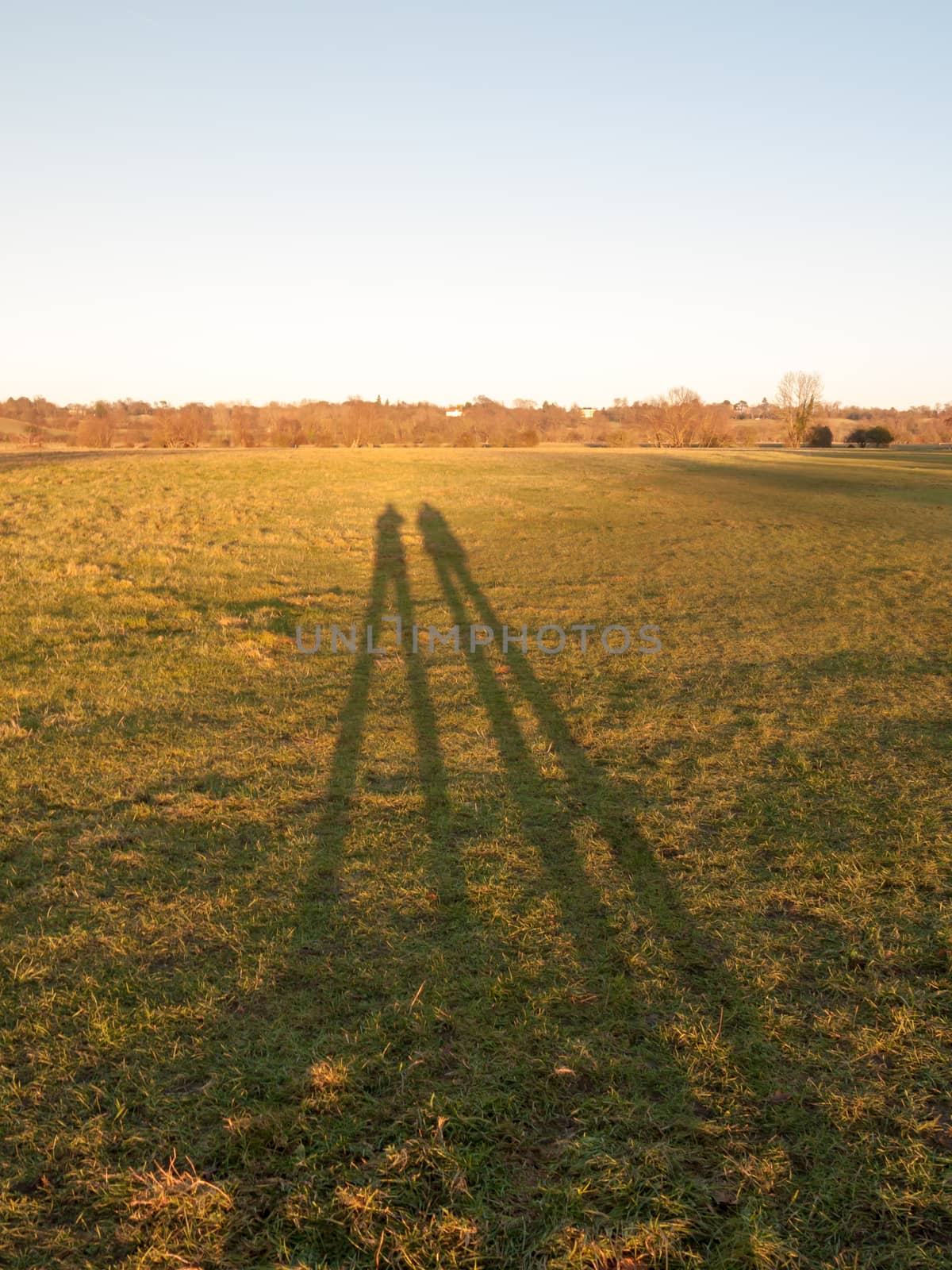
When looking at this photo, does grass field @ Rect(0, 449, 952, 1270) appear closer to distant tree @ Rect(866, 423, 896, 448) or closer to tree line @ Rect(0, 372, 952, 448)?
tree line @ Rect(0, 372, 952, 448)

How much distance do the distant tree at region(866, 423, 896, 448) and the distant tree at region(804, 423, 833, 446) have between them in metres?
3.87

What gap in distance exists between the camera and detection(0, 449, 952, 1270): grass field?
8.36 feet

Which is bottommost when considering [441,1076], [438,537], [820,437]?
[441,1076]

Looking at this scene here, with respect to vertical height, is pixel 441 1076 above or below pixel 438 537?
below

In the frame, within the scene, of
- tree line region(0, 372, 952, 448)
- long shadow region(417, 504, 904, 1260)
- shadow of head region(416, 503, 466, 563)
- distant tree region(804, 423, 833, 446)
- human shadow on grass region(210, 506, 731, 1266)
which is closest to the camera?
human shadow on grass region(210, 506, 731, 1266)

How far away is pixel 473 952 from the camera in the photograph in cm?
387

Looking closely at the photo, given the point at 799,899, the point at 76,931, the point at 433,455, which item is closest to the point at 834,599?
the point at 799,899

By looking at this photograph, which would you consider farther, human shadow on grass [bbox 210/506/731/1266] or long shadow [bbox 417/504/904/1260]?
long shadow [bbox 417/504/904/1260]

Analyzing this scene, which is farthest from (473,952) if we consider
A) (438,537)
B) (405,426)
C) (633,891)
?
(405,426)

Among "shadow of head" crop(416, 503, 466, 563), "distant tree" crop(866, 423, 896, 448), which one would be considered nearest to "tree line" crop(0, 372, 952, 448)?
"distant tree" crop(866, 423, 896, 448)

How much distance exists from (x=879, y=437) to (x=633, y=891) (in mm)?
91688

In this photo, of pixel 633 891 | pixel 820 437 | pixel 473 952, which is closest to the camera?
pixel 473 952

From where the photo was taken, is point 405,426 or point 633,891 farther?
point 405,426

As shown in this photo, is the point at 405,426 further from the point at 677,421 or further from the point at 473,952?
the point at 473,952
